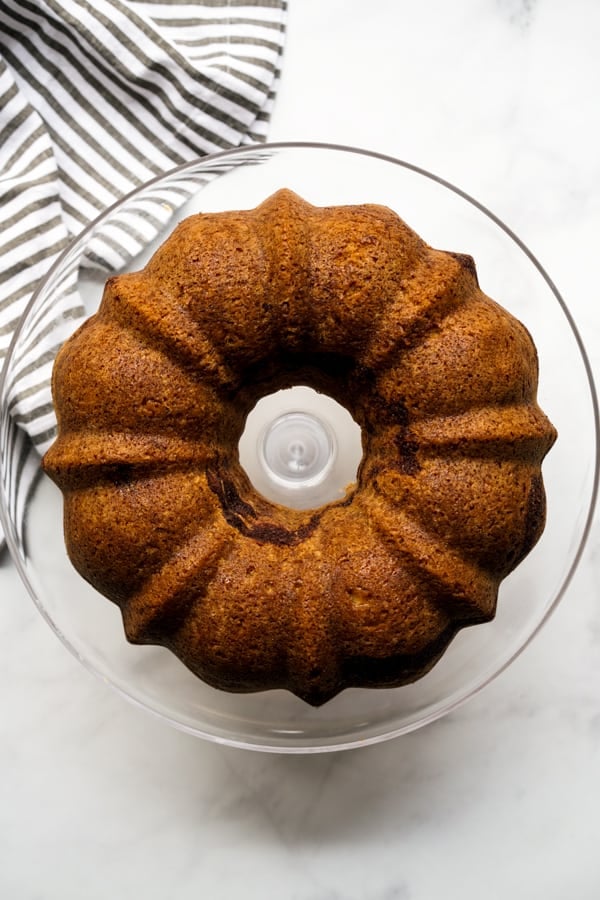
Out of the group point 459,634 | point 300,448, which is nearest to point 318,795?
point 459,634

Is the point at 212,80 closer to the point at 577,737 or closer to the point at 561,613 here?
the point at 561,613

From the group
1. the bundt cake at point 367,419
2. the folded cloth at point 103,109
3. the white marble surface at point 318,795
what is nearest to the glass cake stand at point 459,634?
the folded cloth at point 103,109

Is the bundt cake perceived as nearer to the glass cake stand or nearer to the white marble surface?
the glass cake stand

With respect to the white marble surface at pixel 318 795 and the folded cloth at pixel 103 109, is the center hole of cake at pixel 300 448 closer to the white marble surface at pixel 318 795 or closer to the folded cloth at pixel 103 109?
the folded cloth at pixel 103 109

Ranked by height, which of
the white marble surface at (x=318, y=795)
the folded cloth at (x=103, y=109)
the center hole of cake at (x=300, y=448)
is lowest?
the white marble surface at (x=318, y=795)

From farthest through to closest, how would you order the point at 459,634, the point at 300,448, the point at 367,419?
the point at 300,448 → the point at 459,634 → the point at 367,419

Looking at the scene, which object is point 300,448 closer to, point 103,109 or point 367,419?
point 367,419

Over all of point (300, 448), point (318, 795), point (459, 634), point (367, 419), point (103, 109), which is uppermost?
point (103, 109)

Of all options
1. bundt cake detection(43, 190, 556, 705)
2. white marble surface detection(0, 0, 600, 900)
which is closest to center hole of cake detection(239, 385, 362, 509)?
bundt cake detection(43, 190, 556, 705)
